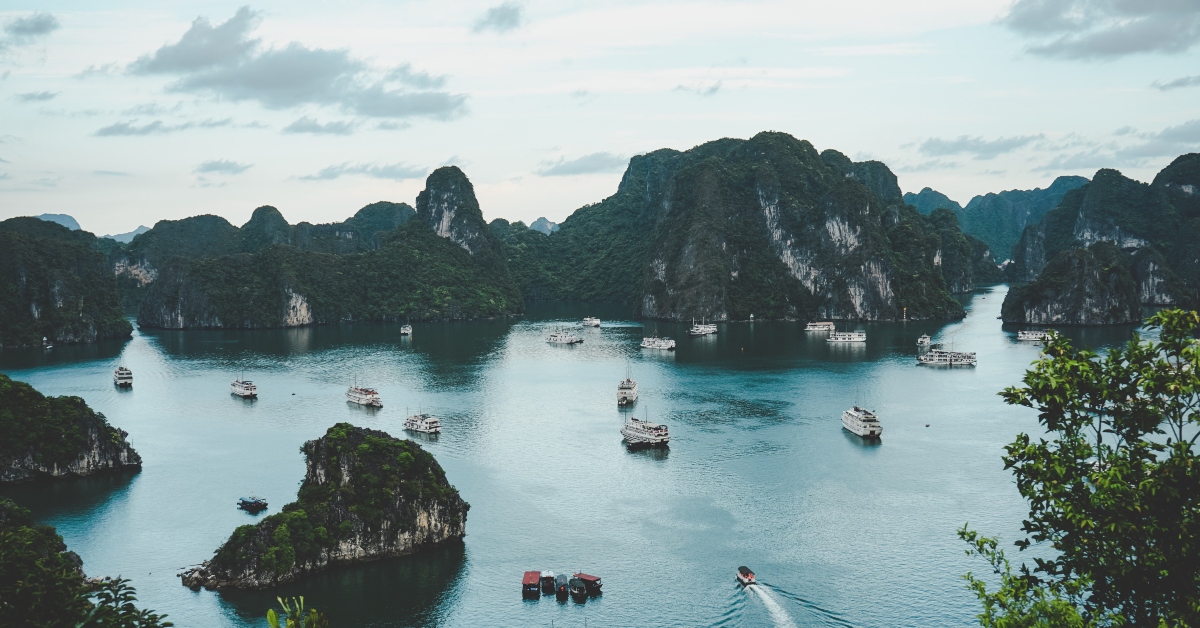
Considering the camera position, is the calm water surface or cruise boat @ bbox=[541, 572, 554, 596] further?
cruise boat @ bbox=[541, 572, 554, 596]

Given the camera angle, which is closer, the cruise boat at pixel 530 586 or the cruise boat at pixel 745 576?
the cruise boat at pixel 530 586

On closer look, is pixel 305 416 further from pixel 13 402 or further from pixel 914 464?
pixel 914 464

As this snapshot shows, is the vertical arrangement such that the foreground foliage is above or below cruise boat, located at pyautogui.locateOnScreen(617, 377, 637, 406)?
above

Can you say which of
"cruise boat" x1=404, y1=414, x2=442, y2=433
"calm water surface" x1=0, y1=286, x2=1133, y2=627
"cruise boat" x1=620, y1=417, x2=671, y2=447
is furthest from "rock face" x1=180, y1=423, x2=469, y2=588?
"cruise boat" x1=404, y1=414, x2=442, y2=433

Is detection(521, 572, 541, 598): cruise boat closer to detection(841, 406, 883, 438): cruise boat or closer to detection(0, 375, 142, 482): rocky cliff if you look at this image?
detection(841, 406, 883, 438): cruise boat

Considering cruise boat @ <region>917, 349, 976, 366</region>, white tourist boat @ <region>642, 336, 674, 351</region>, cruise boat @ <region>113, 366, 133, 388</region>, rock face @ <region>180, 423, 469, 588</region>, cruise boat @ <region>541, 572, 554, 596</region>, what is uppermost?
white tourist boat @ <region>642, 336, 674, 351</region>

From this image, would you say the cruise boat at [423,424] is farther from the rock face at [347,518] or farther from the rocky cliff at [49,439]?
the rock face at [347,518]

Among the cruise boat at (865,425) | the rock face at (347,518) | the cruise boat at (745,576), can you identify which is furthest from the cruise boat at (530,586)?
the cruise boat at (865,425)
